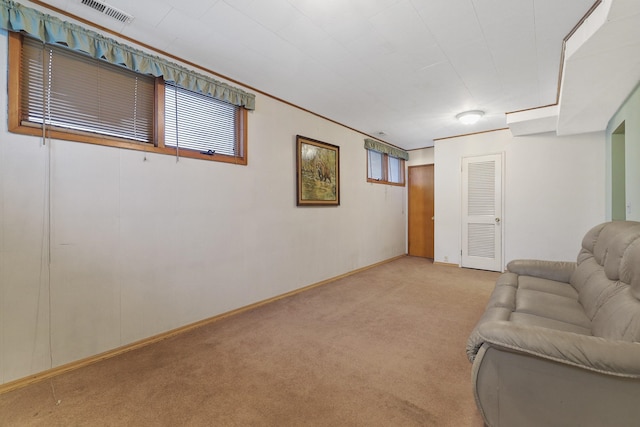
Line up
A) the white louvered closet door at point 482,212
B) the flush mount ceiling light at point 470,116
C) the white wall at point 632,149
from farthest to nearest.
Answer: the white louvered closet door at point 482,212, the flush mount ceiling light at point 470,116, the white wall at point 632,149

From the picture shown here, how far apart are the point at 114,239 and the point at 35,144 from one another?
0.81 metres

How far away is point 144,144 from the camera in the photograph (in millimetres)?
2293

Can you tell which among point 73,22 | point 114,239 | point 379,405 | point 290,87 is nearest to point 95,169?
point 114,239

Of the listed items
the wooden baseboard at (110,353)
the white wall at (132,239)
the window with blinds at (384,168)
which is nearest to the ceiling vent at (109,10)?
the white wall at (132,239)

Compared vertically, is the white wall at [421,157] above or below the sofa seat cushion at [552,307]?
above

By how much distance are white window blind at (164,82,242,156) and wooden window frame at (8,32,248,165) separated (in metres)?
0.06

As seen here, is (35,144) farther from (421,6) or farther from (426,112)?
(426,112)

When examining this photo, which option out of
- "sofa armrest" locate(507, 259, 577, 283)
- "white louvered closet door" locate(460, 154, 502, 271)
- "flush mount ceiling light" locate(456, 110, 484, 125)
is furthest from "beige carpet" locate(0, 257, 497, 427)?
"flush mount ceiling light" locate(456, 110, 484, 125)

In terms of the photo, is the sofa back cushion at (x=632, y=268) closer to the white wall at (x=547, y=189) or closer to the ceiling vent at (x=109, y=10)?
the white wall at (x=547, y=189)

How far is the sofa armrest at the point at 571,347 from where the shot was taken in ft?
3.39

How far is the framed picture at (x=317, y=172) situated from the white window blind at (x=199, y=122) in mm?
965

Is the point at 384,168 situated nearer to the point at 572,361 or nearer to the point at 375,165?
the point at 375,165

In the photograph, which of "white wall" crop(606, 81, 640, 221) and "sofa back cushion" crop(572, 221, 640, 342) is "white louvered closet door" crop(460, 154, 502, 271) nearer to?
"white wall" crop(606, 81, 640, 221)

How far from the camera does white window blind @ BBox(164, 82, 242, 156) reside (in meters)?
2.50
